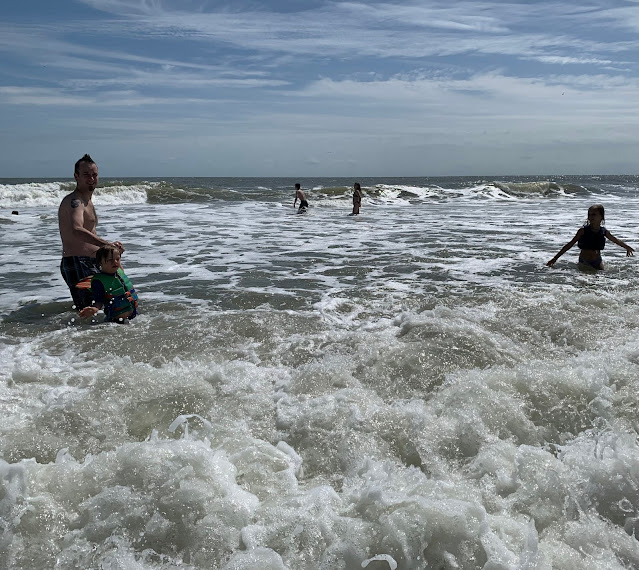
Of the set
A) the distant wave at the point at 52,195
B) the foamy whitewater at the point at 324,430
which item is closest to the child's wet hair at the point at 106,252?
the foamy whitewater at the point at 324,430

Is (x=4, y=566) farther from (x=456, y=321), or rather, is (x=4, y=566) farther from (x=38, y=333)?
(x=456, y=321)

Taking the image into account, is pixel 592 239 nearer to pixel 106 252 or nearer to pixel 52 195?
pixel 106 252

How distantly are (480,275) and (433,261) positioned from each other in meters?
1.51

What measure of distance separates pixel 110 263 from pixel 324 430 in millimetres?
3341

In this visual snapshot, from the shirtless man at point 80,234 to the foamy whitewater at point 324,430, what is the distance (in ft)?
1.38

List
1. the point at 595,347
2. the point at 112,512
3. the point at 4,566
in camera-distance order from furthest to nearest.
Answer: the point at 595,347
the point at 112,512
the point at 4,566

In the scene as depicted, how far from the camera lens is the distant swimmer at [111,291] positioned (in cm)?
552

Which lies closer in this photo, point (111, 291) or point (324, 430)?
point (324, 430)

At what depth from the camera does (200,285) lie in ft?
25.0

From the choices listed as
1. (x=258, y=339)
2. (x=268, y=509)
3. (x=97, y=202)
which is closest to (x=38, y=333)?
(x=258, y=339)

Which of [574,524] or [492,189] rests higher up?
[492,189]

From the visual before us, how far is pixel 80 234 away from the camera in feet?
19.2

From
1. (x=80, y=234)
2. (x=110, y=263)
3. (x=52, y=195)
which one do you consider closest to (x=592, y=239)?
(x=110, y=263)

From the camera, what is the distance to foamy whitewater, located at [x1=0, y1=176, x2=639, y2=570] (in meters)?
2.37
